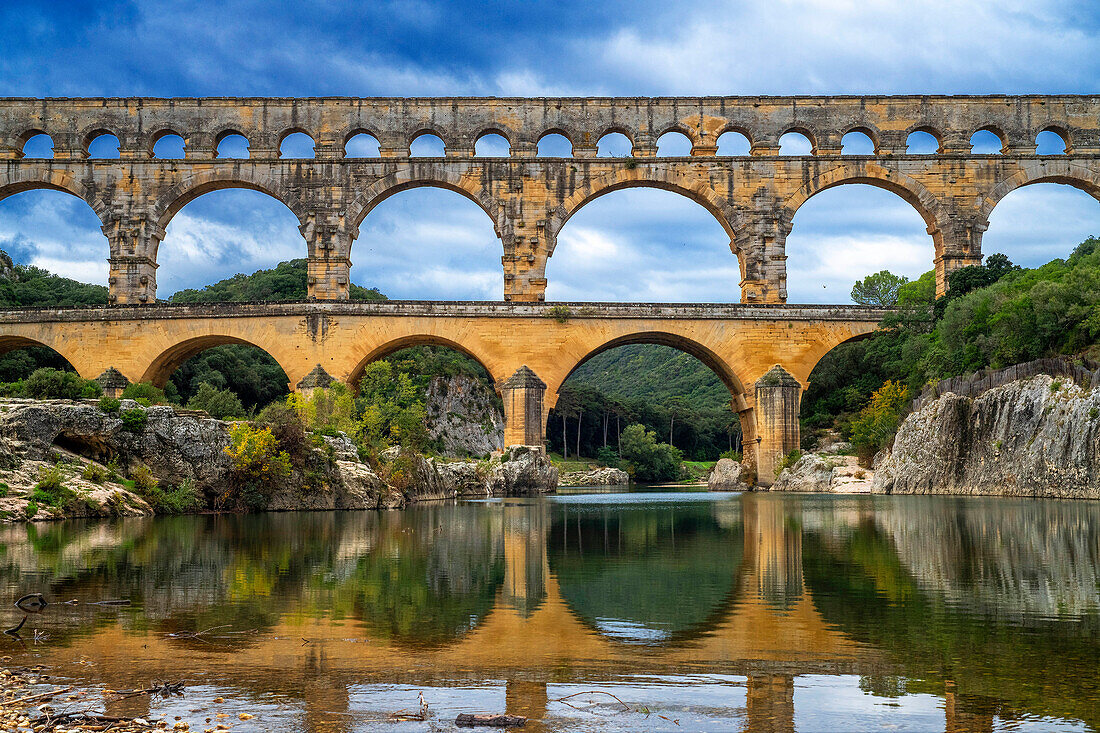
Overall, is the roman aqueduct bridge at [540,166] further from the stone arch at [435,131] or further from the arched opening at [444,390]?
the arched opening at [444,390]

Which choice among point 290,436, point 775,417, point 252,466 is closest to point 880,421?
point 775,417

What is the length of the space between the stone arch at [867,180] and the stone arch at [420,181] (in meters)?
10.4

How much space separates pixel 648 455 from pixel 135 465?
49.5 meters

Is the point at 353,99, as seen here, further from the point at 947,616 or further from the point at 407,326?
the point at 947,616

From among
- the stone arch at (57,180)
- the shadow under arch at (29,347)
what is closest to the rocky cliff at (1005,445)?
the shadow under arch at (29,347)

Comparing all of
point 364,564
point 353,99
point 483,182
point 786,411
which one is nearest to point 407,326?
point 483,182

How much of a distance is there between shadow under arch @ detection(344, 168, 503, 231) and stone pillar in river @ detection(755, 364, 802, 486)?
427 inches

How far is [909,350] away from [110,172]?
28041mm

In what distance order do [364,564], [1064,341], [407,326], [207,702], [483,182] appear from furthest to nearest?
[483,182] → [407,326] → [1064,341] → [364,564] → [207,702]

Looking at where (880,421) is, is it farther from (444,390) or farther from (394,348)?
(444,390)

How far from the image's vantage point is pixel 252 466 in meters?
18.2

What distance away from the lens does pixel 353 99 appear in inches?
1379

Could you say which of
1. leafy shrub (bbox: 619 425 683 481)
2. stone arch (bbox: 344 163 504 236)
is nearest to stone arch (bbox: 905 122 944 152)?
stone arch (bbox: 344 163 504 236)

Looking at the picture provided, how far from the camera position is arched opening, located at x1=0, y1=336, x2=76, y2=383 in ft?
108
